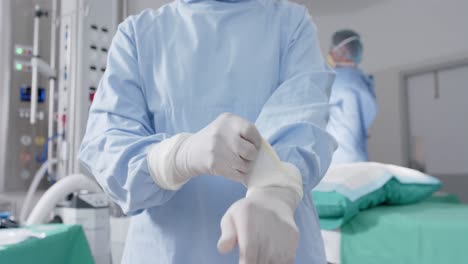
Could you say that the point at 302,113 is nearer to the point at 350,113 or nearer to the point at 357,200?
the point at 357,200

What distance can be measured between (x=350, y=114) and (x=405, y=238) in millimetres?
1093

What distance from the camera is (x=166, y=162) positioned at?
596 mm

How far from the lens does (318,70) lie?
769 millimetres

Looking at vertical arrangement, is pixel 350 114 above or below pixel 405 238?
above

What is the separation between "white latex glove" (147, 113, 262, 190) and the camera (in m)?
0.54

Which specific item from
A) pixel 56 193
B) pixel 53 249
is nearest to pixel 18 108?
pixel 56 193

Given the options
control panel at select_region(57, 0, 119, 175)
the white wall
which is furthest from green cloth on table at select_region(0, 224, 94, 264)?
the white wall

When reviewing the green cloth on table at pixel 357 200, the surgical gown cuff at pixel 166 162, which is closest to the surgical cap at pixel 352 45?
the green cloth on table at pixel 357 200

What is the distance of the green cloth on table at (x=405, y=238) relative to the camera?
1.37 metres

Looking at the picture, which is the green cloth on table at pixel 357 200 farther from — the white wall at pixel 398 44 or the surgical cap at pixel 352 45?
the white wall at pixel 398 44

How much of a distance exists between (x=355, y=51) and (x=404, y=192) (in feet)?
3.45

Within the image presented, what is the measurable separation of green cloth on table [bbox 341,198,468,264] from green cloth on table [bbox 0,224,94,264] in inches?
39.7

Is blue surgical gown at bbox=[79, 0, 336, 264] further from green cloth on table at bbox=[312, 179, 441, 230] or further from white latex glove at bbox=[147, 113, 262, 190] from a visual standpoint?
green cloth on table at bbox=[312, 179, 441, 230]

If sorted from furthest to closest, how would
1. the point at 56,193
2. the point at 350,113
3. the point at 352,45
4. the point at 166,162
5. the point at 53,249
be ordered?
1. the point at 352,45
2. the point at 350,113
3. the point at 56,193
4. the point at 53,249
5. the point at 166,162
